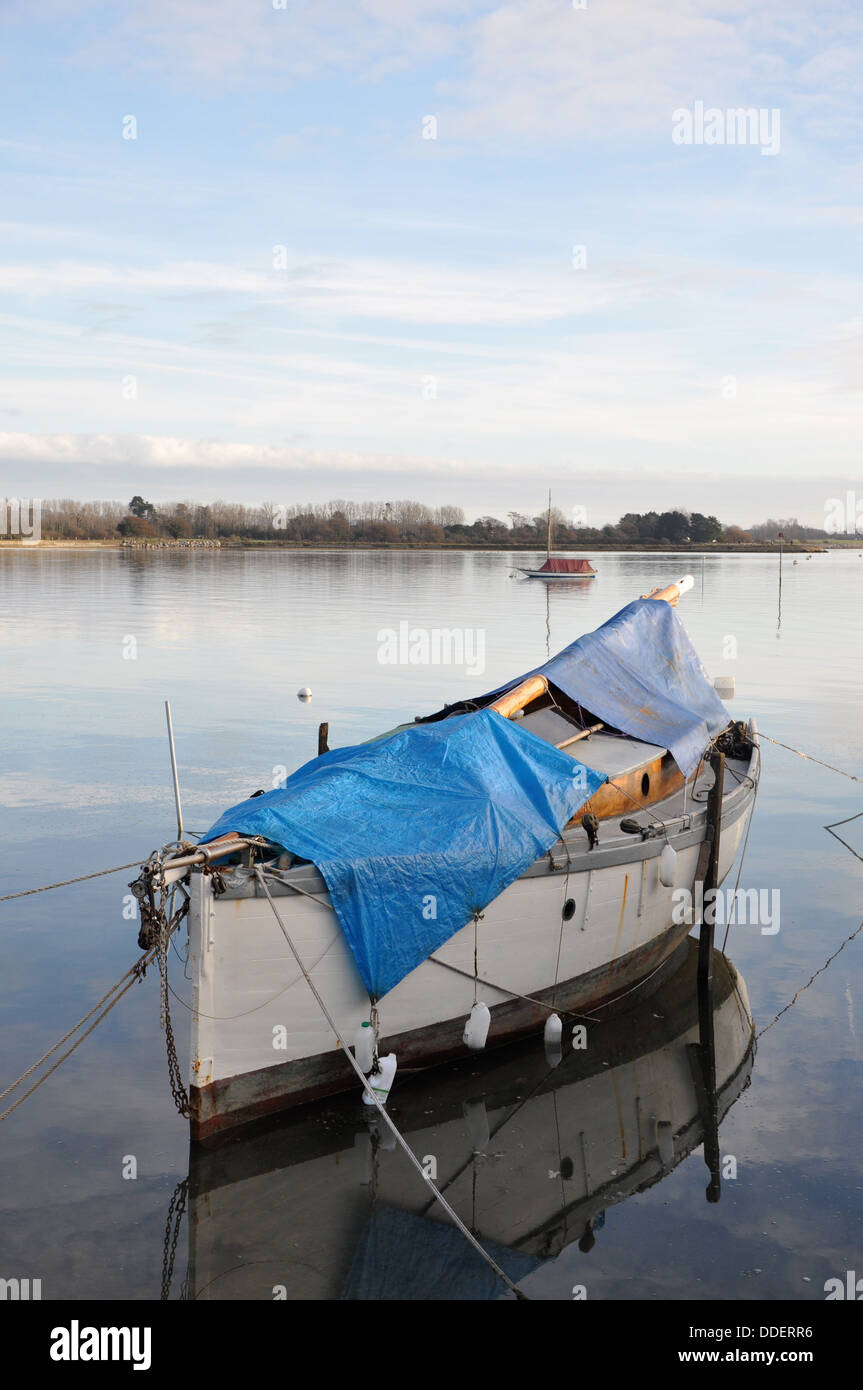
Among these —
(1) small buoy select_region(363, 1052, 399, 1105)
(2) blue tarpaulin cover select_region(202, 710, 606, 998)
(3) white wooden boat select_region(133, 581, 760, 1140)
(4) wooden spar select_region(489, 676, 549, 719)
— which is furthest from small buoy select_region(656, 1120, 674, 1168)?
(4) wooden spar select_region(489, 676, 549, 719)

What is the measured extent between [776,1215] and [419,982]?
3965 millimetres

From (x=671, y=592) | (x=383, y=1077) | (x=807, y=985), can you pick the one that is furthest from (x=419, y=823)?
(x=671, y=592)

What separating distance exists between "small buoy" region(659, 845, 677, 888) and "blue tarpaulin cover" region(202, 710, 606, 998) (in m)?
1.22

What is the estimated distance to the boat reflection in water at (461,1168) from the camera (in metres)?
9.81

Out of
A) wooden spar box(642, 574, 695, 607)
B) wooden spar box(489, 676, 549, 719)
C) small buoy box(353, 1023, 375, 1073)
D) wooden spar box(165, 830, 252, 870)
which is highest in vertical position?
wooden spar box(642, 574, 695, 607)

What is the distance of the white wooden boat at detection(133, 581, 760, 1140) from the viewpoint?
36.6ft

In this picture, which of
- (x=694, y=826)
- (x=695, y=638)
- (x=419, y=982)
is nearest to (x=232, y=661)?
(x=695, y=638)

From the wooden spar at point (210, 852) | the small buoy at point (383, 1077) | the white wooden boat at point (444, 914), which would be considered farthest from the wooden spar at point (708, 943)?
the wooden spar at point (210, 852)

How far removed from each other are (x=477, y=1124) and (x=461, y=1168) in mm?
800

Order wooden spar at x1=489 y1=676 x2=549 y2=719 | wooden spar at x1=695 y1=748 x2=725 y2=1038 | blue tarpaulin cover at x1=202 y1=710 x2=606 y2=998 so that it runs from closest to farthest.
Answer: blue tarpaulin cover at x1=202 y1=710 x2=606 y2=998
wooden spar at x1=695 y1=748 x2=725 y2=1038
wooden spar at x1=489 y1=676 x2=549 y2=719

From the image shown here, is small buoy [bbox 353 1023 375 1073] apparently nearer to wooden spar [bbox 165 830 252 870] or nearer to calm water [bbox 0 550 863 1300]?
calm water [bbox 0 550 863 1300]

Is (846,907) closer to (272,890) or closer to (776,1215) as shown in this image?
(776,1215)

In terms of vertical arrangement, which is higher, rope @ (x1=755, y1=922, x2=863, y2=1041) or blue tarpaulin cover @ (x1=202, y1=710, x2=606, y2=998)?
blue tarpaulin cover @ (x1=202, y1=710, x2=606, y2=998)
